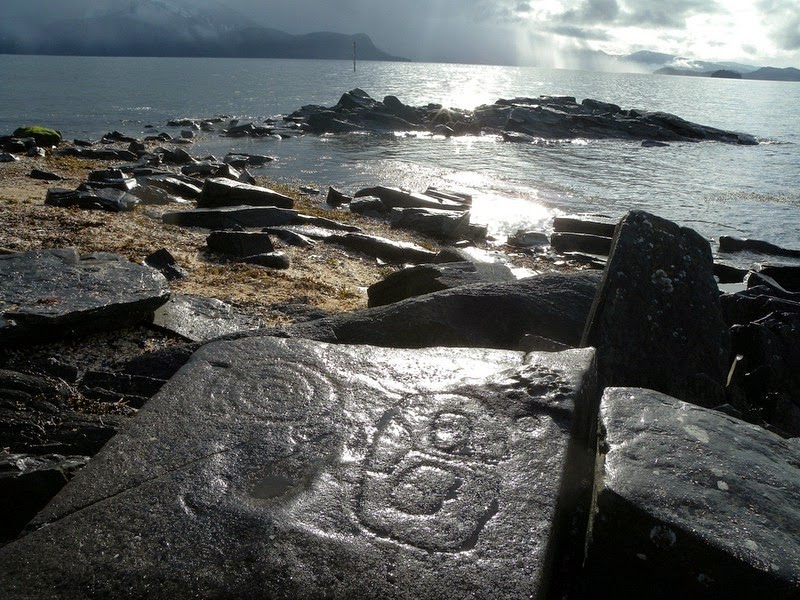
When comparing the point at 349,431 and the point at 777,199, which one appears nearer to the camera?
the point at 349,431

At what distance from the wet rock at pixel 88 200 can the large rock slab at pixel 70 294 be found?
5.56m

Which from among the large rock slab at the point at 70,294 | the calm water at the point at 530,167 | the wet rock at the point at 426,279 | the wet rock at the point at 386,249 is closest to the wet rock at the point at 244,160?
the calm water at the point at 530,167

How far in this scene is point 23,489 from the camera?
8.68ft

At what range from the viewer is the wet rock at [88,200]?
33.8 feet

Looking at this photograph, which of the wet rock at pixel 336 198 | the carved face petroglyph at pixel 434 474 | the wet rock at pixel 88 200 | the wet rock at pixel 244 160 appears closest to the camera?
the carved face petroglyph at pixel 434 474

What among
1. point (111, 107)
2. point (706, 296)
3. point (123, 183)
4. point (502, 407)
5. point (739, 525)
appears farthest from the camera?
point (111, 107)

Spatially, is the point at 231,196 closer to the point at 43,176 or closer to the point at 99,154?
the point at 43,176

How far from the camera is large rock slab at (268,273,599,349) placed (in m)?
4.40

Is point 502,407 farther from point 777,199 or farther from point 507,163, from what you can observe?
point 507,163

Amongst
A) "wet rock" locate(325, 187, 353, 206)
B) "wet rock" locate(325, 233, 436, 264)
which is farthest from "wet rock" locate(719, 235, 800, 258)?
"wet rock" locate(325, 187, 353, 206)

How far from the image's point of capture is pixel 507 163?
2470 centimetres

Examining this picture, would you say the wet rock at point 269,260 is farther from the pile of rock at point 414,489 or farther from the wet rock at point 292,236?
the pile of rock at point 414,489

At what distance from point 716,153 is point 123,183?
28655 millimetres

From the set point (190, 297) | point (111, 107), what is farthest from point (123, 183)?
point (111, 107)
